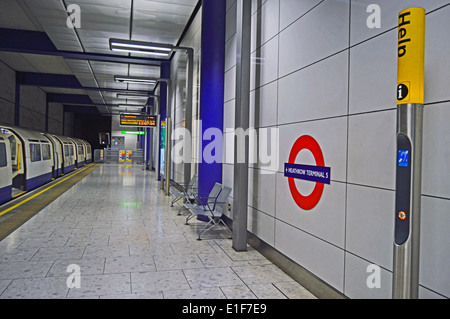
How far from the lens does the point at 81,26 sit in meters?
10.5

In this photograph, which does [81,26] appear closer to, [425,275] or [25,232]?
[25,232]

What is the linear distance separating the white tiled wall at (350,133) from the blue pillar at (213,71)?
7.03ft

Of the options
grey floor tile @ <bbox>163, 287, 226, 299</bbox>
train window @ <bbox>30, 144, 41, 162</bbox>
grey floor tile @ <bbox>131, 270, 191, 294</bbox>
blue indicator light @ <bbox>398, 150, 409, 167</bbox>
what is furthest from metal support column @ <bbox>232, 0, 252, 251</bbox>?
train window @ <bbox>30, 144, 41, 162</bbox>

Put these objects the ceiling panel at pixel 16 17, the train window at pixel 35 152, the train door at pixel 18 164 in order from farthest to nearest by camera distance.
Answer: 1. the train window at pixel 35 152
2. the train door at pixel 18 164
3. the ceiling panel at pixel 16 17

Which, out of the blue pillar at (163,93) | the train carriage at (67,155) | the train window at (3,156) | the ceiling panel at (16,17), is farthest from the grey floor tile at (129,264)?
the train carriage at (67,155)

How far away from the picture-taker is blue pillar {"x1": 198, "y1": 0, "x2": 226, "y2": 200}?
6.94m

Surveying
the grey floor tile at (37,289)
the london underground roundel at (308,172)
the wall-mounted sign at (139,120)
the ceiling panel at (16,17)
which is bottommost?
the grey floor tile at (37,289)

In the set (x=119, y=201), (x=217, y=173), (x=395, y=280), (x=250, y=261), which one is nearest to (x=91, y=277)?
(x=250, y=261)

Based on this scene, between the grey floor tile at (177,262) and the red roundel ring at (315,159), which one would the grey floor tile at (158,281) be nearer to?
the grey floor tile at (177,262)

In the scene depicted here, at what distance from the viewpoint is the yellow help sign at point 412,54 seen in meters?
1.89

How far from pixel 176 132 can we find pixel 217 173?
20.9 ft

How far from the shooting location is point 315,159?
3736 millimetres

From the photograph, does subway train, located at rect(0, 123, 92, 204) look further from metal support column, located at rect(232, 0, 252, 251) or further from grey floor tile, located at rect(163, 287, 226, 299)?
grey floor tile, located at rect(163, 287, 226, 299)

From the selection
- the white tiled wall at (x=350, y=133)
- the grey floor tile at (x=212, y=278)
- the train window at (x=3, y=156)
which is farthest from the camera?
the train window at (x=3, y=156)
